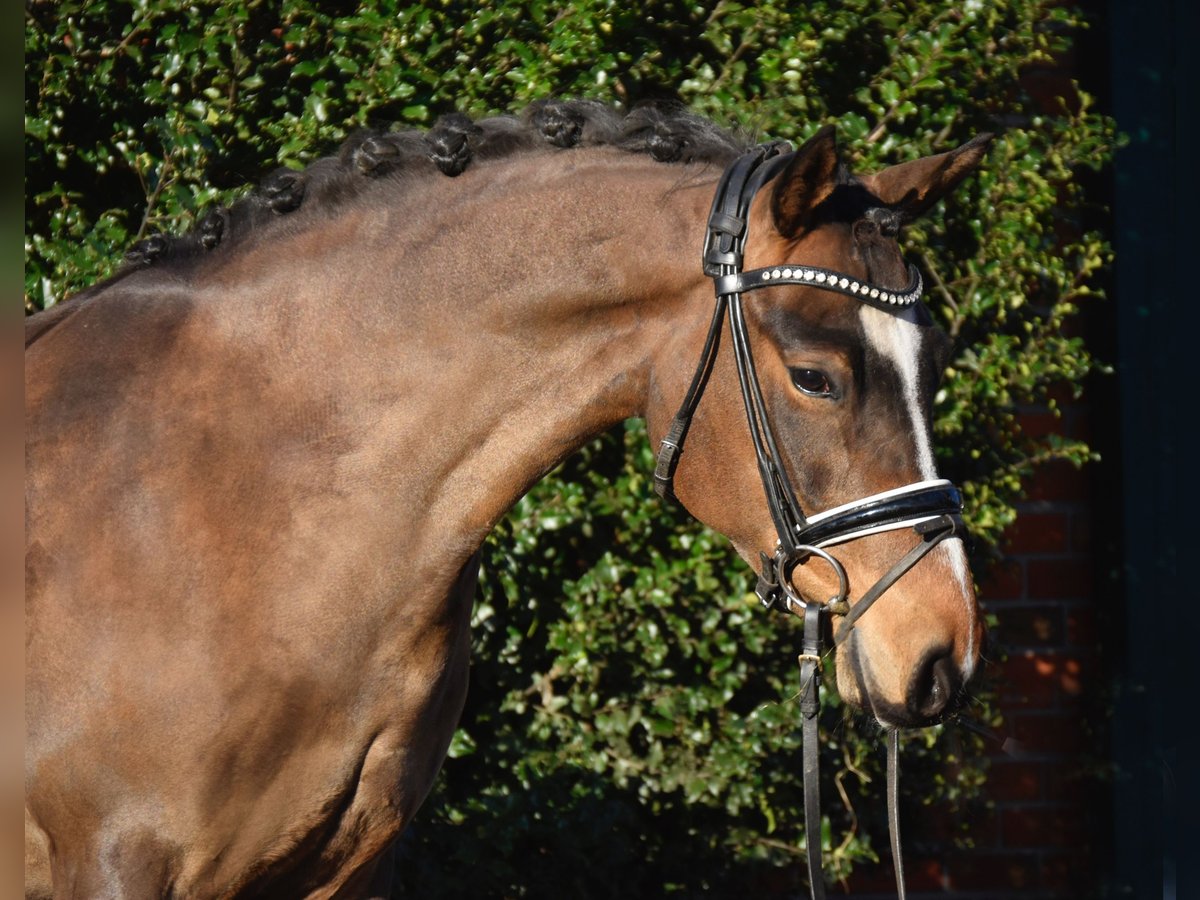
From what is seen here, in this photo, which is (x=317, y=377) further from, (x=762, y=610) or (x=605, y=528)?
(x=762, y=610)

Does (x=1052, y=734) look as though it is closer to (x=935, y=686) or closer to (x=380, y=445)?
(x=935, y=686)

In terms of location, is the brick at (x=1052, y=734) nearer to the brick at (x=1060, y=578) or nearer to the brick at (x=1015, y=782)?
the brick at (x=1015, y=782)

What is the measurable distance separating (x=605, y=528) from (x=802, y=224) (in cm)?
167

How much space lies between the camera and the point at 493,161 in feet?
6.79

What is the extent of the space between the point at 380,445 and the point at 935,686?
900 millimetres

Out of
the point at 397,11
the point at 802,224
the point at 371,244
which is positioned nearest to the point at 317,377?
the point at 371,244

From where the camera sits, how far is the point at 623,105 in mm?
3223

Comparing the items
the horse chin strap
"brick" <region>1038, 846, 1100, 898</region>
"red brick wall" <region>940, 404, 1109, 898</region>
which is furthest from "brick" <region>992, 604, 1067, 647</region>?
the horse chin strap

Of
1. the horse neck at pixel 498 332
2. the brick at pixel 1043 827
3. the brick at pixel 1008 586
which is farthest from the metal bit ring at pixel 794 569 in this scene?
the brick at pixel 1043 827

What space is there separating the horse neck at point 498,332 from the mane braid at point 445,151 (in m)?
0.10

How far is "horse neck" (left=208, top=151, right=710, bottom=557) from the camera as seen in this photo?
76.5 inches

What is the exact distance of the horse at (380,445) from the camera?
6.00 feet

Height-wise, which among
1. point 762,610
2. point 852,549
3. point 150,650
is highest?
point 852,549

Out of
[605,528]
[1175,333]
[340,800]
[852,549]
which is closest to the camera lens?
[852,549]
